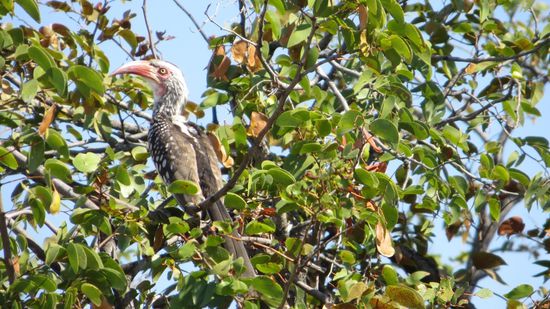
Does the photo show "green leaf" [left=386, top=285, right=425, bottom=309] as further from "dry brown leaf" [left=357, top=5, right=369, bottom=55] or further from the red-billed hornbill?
the red-billed hornbill

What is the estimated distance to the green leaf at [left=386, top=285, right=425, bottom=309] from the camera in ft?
10.7

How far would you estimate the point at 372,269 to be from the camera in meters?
4.22

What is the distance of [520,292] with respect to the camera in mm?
3791

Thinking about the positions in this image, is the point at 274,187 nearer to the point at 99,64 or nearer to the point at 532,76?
the point at 99,64

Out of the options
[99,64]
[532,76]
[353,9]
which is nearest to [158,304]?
[99,64]

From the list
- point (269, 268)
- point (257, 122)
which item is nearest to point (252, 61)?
point (257, 122)

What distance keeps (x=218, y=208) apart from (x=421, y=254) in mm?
1496

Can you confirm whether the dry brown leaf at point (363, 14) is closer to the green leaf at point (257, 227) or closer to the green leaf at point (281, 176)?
the green leaf at point (281, 176)

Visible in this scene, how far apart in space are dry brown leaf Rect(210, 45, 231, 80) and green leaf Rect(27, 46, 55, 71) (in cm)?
120

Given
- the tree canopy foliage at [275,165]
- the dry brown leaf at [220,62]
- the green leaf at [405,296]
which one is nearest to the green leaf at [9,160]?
the tree canopy foliage at [275,165]

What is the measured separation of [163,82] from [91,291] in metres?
2.60

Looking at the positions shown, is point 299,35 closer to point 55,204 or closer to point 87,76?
point 87,76

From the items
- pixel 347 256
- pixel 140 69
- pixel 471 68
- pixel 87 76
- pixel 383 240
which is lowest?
pixel 383 240

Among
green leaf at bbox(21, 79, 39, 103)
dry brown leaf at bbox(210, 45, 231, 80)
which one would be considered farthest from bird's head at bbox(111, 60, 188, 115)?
green leaf at bbox(21, 79, 39, 103)
